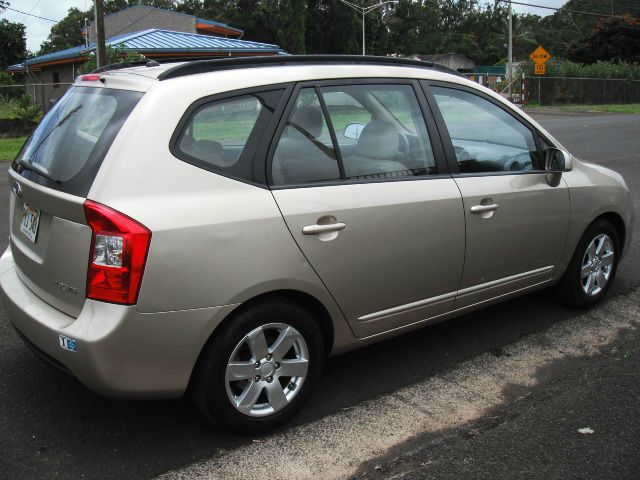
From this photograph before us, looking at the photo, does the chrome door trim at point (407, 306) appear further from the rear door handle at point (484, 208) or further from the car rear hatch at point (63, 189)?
the car rear hatch at point (63, 189)

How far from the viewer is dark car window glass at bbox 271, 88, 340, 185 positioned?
3.25 meters

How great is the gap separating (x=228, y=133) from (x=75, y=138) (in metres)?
0.69

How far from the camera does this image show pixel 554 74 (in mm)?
41000

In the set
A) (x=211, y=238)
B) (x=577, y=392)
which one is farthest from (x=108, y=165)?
(x=577, y=392)

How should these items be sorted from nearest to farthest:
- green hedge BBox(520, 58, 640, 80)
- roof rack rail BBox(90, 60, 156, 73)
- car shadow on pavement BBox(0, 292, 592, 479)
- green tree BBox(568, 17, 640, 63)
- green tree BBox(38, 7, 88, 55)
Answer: car shadow on pavement BBox(0, 292, 592, 479) < roof rack rail BBox(90, 60, 156, 73) < green hedge BBox(520, 58, 640, 80) < green tree BBox(568, 17, 640, 63) < green tree BBox(38, 7, 88, 55)

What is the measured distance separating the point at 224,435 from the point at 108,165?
1.34m

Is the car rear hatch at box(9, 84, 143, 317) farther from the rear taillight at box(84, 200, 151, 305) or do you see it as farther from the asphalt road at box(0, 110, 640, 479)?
the asphalt road at box(0, 110, 640, 479)

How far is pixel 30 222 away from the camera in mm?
3285

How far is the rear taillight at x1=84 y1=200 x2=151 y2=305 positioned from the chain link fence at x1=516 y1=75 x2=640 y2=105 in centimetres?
3865

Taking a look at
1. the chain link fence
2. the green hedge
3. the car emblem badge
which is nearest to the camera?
the car emblem badge

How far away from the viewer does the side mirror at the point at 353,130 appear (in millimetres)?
3598

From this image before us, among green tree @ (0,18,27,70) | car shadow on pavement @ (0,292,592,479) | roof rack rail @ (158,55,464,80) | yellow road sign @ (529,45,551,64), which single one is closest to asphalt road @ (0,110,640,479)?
car shadow on pavement @ (0,292,592,479)

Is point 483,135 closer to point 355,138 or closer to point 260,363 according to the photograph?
point 355,138

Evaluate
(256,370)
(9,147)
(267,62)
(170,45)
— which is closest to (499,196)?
(267,62)
